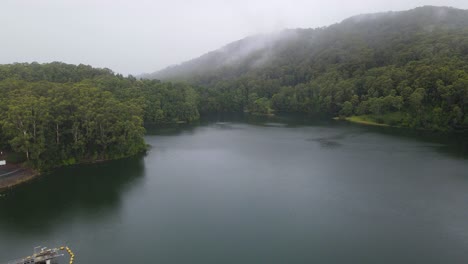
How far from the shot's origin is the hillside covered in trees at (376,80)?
68312 millimetres

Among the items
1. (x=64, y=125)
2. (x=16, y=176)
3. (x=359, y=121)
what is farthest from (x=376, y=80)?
(x=16, y=176)

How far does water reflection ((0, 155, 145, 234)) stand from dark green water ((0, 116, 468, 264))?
104 mm

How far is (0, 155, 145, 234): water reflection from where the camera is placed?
27.0 meters

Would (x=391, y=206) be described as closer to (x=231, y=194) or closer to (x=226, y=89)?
(x=231, y=194)

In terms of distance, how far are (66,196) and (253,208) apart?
1727 centimetres

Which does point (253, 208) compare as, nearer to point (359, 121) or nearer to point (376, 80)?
point (359, 121)

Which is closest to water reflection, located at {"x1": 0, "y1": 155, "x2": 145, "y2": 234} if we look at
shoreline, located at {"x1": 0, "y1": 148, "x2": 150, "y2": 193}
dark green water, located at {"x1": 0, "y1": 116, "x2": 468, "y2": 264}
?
dark green water, located at {"x1": 0, "y1": 116, "x2": 468, "y2": 264}

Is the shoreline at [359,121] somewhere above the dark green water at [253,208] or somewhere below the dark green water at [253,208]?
above

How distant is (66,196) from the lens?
3216 cm

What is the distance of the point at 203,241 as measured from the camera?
76.9ft

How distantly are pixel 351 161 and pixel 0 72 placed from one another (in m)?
65.3

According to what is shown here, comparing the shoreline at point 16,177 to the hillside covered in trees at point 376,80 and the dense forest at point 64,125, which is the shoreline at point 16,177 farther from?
the hillside covered in trees at point 376,80

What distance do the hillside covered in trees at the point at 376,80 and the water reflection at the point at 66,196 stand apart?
56349 millimetres

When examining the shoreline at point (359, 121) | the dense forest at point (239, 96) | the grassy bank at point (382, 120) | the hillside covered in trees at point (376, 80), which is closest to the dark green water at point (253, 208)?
the dense forest at point (239, 96)
